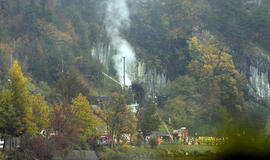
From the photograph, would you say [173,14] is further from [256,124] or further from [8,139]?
[8,139]

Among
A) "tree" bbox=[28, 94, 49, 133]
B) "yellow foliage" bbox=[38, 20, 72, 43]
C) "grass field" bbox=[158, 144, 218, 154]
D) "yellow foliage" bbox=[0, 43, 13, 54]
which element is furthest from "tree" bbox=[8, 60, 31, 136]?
"yellow foliage" bbox=[38, 20, 72, 43]

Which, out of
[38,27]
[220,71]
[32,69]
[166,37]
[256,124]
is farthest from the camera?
[166,37]

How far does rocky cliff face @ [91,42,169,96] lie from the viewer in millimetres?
127312

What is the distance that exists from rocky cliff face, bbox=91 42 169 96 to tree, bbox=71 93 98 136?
48.7 m

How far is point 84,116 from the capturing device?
252 feet

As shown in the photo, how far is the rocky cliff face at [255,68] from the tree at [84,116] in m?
63.2

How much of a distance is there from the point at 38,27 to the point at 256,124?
4887cm

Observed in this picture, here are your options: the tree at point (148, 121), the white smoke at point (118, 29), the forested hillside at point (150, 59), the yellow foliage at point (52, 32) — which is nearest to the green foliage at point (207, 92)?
the forested hillside at point (150, 59)

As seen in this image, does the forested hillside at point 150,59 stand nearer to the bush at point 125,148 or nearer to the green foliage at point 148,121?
→ the green foliage at point 148,121

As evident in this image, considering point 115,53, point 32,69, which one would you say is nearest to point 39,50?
point 32,69

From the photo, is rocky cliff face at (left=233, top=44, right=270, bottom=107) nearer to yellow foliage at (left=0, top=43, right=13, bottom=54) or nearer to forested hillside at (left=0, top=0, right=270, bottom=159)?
forested hillside at (left=0, top=0, right=270, bottom=159)

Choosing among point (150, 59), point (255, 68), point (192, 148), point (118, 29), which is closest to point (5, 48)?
point (118, 29)

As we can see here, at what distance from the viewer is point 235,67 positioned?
13538cm

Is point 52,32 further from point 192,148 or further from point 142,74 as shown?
point 192,148
